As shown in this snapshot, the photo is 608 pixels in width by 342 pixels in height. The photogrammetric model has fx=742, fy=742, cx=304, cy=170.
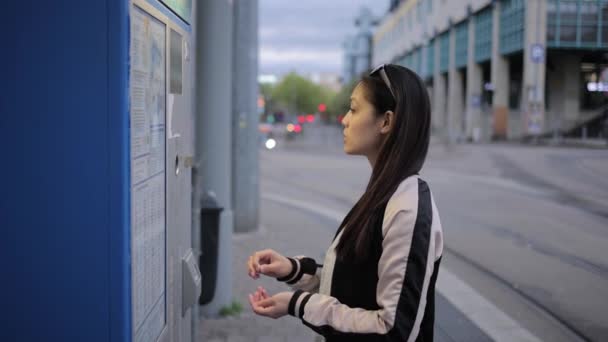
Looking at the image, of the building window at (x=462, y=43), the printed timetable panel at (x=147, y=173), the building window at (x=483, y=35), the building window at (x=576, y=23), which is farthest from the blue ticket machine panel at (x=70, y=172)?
the building window at (x=462, y=43)

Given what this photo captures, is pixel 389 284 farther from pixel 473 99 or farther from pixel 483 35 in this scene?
pixel 473 99

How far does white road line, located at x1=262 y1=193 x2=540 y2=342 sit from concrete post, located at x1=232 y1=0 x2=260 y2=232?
3190 mm

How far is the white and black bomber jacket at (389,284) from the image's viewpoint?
204 centimetres

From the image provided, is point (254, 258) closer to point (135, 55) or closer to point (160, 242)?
point (160, 242)

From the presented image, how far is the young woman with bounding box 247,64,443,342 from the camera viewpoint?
2051 millimetres

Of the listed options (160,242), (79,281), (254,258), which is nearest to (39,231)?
(79,281)

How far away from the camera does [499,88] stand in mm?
48312

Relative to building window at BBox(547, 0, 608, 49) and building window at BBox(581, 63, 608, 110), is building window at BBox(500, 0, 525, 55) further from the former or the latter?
building window at BBox(581, 63, 608, 110)

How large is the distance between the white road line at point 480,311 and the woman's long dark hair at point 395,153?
386cm

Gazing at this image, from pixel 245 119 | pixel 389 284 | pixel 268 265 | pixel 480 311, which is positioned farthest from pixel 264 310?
pixel 245 119

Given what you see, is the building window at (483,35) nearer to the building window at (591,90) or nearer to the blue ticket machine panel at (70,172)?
the building window at (591,90)

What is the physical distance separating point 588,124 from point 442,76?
15.3m

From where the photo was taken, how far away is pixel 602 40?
123 ft

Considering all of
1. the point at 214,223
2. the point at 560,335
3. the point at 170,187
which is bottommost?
the point at 560,335
